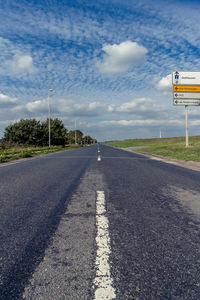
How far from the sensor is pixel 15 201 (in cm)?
405

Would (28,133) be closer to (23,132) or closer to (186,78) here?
(23,132)

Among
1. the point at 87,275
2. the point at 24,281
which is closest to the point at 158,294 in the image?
the point at 87,275

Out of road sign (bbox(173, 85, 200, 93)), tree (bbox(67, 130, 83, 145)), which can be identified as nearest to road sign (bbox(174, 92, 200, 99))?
road sign (bbox(173, 85, 200, 93))

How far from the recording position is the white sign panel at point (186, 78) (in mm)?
20953

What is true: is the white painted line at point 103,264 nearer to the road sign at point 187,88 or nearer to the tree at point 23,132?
the road sign at point 187,88

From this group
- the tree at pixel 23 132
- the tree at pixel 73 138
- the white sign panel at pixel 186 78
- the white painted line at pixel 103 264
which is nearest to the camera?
the white painted line at pixel 103 264

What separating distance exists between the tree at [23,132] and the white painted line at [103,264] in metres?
49.1

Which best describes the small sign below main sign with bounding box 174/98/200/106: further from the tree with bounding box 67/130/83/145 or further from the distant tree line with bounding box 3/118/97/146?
the tree with bounding box 67/130/83/145

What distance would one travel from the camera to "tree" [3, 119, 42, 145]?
48.1 m

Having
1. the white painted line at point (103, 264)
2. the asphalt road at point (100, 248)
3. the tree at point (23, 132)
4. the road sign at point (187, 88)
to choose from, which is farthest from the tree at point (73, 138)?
the white painted line at point (103, 264)

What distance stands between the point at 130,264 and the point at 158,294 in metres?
0.40

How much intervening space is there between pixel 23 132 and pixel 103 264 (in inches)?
1976

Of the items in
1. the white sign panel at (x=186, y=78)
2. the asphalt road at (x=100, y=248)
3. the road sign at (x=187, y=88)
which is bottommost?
the asphalt road at (x=100, y=248)

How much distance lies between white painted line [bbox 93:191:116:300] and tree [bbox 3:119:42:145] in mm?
49085
